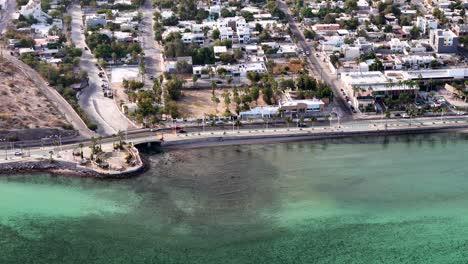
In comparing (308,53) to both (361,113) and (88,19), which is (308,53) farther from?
(88,19)

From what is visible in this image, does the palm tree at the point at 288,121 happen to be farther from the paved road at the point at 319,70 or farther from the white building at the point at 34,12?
the white building at the point at 34,12

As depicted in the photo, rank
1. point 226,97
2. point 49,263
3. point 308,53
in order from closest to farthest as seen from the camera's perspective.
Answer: point 49,263 < point 226,97 < point 308,53

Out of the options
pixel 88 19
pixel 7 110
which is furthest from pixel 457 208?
pixel 88 19

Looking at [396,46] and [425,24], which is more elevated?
[425,24]

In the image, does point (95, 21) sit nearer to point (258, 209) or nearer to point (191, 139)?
point (191, 139)

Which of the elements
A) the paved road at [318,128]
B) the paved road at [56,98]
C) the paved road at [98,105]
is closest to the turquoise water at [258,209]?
the paved road at [318,128]

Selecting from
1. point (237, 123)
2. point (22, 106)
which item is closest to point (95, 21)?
point (22, 106)
